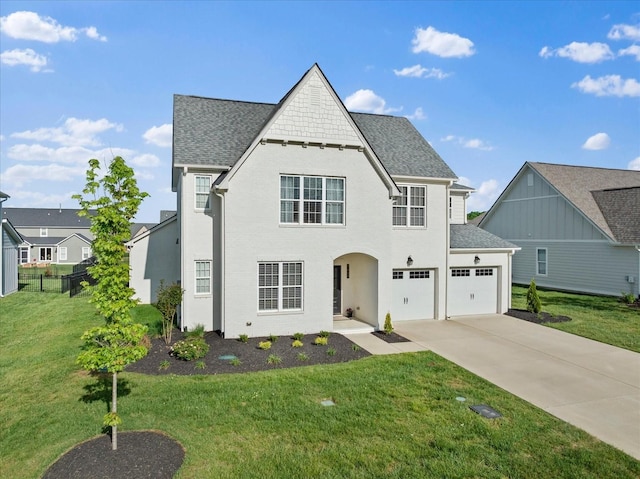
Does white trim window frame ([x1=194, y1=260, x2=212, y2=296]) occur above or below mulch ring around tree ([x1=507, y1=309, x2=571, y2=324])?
above

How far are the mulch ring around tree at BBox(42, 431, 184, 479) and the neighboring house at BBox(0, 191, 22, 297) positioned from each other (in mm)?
21584

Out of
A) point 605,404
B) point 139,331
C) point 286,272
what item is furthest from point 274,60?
point 605,404

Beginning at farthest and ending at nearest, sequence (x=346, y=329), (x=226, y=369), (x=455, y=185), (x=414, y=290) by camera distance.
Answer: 1. (x=455, y=185)
2. (x=414, y=290)
3. (x=346, y=329)
4. (x=226, y=369)

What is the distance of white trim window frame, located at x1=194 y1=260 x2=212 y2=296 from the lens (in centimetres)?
1500

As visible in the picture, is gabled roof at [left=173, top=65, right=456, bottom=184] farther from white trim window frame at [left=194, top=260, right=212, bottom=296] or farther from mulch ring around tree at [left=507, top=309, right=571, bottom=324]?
mulch ring around tree at [left=507, top=309, right=571, bottom=324]

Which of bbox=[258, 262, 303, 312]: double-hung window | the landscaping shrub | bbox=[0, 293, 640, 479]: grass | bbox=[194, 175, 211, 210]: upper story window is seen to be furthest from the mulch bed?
bbox=[194, 175, 211, 210]: upper story window

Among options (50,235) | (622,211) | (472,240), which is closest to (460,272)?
(472,240)

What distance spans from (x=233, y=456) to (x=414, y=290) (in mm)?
12361

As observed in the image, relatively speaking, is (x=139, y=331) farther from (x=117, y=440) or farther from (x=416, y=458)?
(x=416, y=458)

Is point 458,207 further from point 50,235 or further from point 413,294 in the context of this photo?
point 50,235

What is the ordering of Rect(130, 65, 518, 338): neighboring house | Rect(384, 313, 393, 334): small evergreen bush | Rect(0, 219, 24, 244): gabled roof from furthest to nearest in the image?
Rect(0, 219, 24, 244): gabled roof
Rect(384, 313, 393, 334): small evergreen bush
Rect(130, 65, 518, 338): neighboring house

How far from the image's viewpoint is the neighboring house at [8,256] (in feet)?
75.7

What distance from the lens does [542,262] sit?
28.4 metres

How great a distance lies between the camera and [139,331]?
6.92 meters
